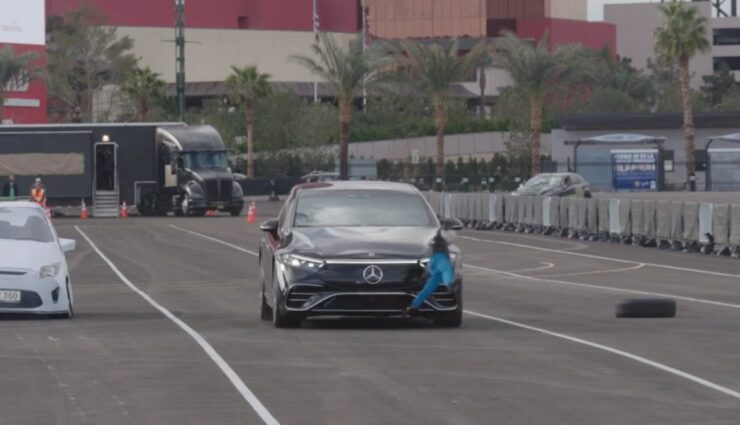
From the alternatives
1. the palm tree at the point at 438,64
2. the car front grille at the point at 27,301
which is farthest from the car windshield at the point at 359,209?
the palm tree at the point at 438,64

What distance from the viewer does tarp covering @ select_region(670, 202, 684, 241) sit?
38000mm

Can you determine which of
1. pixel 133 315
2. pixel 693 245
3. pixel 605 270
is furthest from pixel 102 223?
pixel 133 315

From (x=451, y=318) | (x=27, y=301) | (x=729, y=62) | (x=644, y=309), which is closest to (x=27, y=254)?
(x=27, y=301)

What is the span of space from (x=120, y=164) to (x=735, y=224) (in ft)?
121

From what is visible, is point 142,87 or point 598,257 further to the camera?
point 142,87

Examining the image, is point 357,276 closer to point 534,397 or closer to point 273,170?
point 534,397

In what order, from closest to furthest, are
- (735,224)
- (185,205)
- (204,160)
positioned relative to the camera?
(735,224) → (185,205) → (204,160)

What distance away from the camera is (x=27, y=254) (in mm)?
18641

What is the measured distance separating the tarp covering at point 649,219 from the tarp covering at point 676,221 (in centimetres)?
111

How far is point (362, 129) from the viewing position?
104 m

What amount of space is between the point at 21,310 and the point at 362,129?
282 feet

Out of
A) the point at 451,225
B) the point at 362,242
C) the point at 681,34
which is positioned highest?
the point at 681,34

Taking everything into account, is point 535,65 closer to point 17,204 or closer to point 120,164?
point 120,164

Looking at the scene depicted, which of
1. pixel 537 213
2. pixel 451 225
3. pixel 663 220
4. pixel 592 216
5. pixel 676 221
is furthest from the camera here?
pixel 537 213
